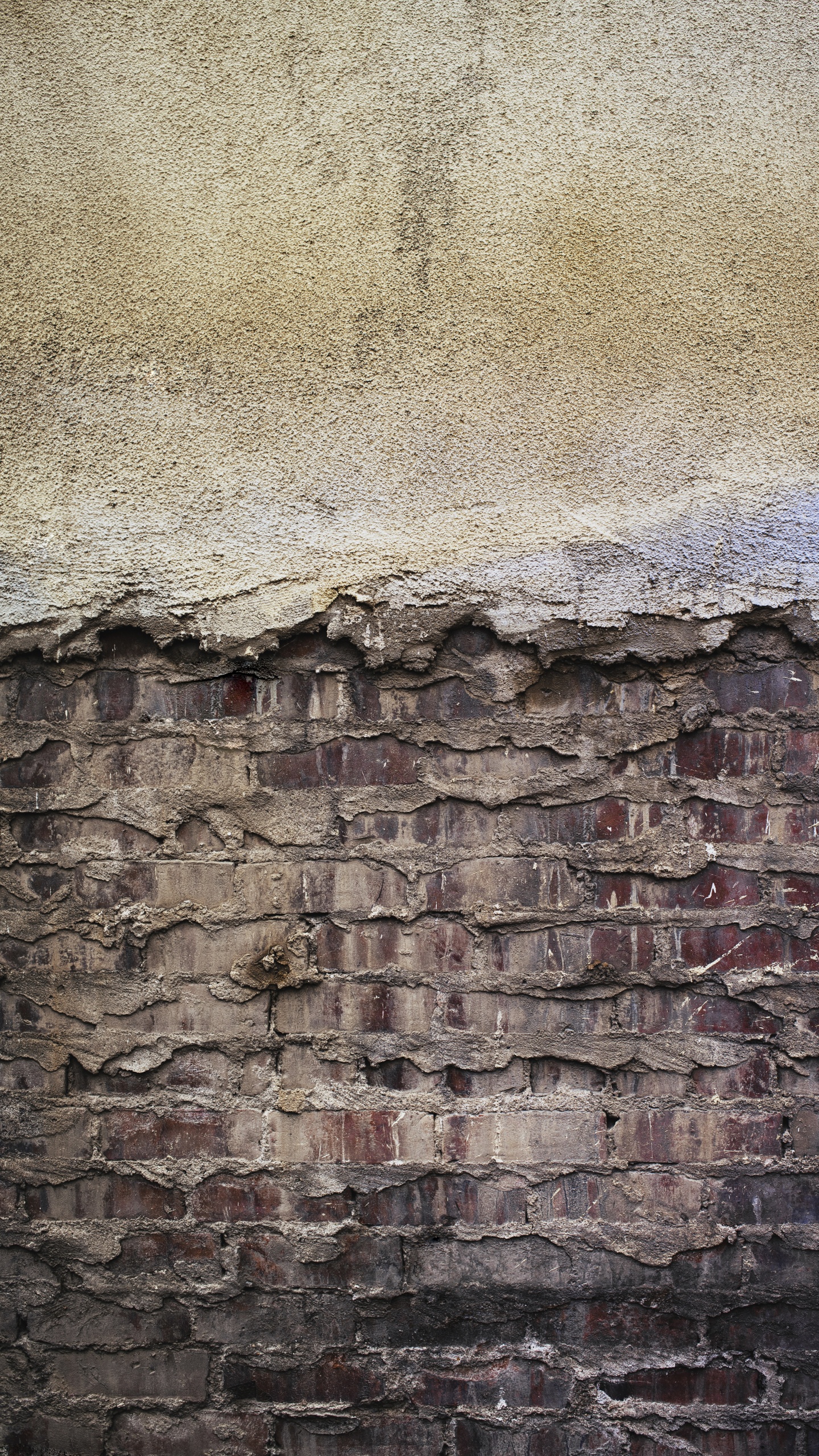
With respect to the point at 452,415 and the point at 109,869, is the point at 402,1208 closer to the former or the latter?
the point at 109,869

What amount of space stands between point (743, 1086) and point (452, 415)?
4.22 ft

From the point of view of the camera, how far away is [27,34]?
1540 millimetres

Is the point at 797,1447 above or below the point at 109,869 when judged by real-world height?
below

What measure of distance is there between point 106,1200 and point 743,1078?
1.14 meters

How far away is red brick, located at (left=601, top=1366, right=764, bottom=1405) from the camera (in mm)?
1469

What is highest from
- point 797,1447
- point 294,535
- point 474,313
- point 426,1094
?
point 474,313

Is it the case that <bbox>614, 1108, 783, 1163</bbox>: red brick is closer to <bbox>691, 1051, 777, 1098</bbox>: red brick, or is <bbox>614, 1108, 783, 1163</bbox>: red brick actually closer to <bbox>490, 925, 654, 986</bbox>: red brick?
<bbox>691, 1051, 777, 1098</bbox>: red brick

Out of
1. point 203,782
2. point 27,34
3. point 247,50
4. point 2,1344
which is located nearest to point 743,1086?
point 203,782

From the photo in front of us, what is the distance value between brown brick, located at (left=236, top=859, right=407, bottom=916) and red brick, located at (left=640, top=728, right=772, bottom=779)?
0.51 metres

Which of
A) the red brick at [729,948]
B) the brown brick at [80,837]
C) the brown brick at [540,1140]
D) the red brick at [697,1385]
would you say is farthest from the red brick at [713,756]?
the red brick at [697,1385]

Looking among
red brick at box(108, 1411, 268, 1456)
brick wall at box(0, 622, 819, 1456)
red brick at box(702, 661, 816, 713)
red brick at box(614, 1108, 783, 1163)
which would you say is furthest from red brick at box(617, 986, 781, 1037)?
red brick at box(108, 1411, 268, 1456)

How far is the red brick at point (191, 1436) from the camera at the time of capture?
1.48 meters

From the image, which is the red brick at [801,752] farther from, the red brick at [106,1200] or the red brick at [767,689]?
the red brick at [106,1200]

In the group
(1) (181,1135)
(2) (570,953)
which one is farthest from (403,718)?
(1) (181,1135)
